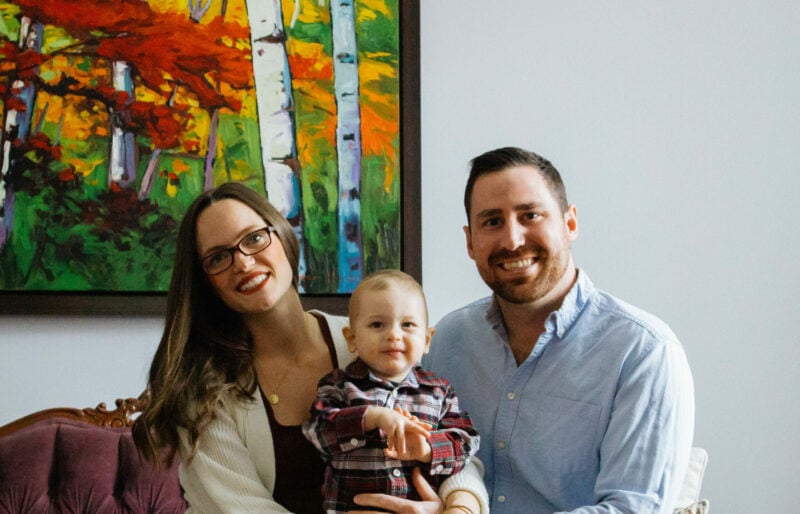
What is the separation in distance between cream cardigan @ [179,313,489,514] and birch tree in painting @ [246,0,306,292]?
3.43 feet

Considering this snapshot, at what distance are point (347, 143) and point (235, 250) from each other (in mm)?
1084

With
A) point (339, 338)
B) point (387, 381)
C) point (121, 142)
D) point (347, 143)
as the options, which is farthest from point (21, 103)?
point (387, 381)

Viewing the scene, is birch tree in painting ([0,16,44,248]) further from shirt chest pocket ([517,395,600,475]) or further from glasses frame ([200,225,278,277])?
shirt chest pocket ([517,395,600,475])

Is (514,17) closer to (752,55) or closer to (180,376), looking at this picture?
(752,55)

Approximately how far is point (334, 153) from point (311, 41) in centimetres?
40

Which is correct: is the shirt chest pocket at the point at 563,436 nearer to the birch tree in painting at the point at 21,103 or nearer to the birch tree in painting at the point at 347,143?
the birch tree in painting at the point at 347,143

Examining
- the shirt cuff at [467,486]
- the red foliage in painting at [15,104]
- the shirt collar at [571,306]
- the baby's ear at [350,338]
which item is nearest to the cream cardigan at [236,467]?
the shirt cuff at [467,486]

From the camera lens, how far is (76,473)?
2.27 meters

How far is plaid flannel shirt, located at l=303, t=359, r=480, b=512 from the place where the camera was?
5.14ft

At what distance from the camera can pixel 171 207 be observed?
2619 millimetres

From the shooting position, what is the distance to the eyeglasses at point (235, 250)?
67.6 inches

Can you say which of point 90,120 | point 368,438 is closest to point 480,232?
point 368,438

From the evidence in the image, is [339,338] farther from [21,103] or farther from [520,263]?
[21,103]

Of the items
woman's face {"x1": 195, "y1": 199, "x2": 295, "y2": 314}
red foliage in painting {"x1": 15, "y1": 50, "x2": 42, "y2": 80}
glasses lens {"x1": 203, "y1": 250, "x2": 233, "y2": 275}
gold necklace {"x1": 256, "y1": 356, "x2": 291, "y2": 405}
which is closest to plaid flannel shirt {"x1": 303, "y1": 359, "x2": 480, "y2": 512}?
gold necklace {"x1": 256, "y1": 356, "x2": 291, "y2": 405}
